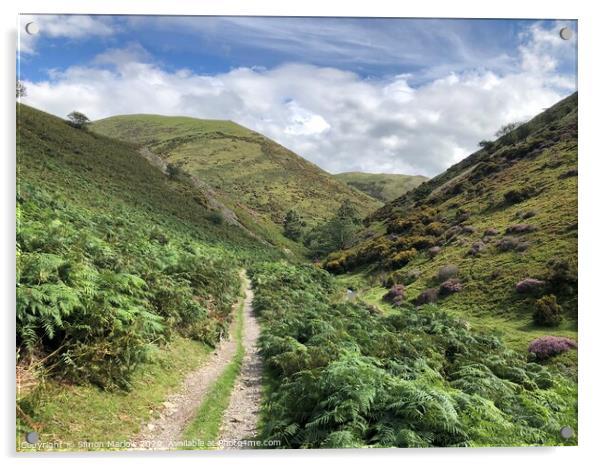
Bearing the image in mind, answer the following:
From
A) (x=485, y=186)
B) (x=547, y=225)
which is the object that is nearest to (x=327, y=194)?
(x=485, y=186)

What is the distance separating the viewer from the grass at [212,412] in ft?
23.3

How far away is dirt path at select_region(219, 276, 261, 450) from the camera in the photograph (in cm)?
720

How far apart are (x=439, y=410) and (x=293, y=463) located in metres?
2.56

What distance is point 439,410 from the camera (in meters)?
6.15

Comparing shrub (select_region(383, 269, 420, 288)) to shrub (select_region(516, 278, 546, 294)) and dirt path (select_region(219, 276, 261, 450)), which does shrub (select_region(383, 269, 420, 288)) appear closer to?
shrub (select_region(516, 278, 546, 294))

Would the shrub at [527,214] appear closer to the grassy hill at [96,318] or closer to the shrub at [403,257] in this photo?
Result: the shrub at [403,257]

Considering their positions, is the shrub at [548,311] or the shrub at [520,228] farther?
the shrub at [520,228]

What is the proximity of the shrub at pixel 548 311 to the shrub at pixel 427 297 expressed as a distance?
11.7 ft

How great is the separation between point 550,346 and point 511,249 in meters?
4.63

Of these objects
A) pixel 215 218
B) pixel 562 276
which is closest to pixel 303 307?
pixel 562 276

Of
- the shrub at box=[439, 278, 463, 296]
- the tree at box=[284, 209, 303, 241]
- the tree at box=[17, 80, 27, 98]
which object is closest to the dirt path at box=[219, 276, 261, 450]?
the shrub at box=[439, 278, 463, 296]

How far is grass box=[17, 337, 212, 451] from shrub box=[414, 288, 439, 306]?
30.0ft

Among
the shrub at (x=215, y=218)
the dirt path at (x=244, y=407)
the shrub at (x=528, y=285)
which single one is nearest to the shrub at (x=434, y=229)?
the shrub at (x=528, y=285)
